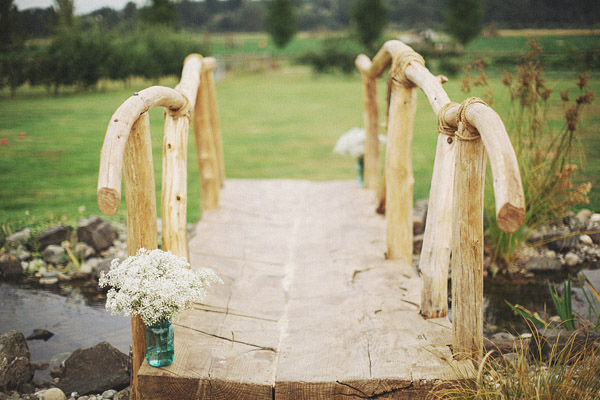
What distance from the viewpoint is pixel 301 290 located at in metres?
3.96

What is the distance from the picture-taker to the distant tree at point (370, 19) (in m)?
28.9

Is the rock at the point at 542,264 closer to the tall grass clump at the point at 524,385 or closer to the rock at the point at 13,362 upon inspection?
the tall grass clump at the point at 524,385

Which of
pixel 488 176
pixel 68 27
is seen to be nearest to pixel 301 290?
pixel 488 176

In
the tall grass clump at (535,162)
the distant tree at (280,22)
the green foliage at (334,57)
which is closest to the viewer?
the tall grass clump at (535,162)

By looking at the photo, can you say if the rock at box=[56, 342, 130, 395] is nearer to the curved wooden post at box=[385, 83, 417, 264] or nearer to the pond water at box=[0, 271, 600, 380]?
the pond water at box=[0, 271, 600, 380]

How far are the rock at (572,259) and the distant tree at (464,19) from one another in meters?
8.47

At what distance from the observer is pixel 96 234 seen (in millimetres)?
5789

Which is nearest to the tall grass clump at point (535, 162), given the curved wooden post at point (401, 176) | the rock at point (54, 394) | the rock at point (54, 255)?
the curved wooden post at point (401, 176)

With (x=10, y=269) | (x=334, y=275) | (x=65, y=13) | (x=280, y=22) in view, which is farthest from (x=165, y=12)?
(x=334, y=275)

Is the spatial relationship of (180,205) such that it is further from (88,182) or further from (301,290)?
(88,182)

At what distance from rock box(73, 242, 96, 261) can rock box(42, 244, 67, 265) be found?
119 mm

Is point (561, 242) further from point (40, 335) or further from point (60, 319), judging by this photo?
point (40, 335)

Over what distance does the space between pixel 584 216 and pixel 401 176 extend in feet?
11.1

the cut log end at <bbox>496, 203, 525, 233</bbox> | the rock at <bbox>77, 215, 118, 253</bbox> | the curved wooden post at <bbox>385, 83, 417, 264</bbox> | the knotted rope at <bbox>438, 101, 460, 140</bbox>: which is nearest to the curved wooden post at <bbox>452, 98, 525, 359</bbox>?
the knotted rope at <bbox>438, 101, 460, 140</bbox>
